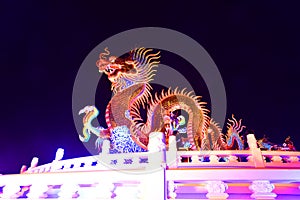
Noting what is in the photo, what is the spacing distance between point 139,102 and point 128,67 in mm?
797

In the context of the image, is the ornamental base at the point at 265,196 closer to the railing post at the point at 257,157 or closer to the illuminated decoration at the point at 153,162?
the illuminated decoration at the point at 153,162

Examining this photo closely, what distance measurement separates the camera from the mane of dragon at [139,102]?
16.6 feet

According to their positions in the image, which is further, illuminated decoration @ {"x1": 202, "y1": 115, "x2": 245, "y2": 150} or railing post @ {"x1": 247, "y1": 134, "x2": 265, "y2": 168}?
illuminated decoration @ {"x1": 202, "y1": 115, "x2": 245, "y2": 150}

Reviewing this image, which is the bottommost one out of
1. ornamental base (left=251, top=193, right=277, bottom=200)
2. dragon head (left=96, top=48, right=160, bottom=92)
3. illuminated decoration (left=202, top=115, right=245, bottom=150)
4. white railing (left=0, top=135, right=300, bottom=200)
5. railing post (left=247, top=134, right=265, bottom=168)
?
ornamental base (left=251, top=193, right=277, bottom=200)

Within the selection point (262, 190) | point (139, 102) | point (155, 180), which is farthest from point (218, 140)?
point (155, 180)

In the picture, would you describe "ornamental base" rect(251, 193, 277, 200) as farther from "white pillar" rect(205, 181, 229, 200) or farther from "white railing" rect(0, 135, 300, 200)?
"white pillar" rect(205, 181, 229, 200)

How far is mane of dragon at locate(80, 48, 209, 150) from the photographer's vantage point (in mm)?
5066

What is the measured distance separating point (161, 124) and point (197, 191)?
8.26 feet

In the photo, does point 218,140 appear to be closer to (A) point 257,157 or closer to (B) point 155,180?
(A) point 257,157

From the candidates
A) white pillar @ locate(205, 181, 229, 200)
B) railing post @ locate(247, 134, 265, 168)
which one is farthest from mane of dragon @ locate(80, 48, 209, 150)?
white pillar @ locate(205, 181, 229, 200)

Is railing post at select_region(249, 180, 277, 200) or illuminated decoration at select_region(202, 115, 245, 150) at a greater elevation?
illuminated decoration at select_region(202, 115, 245, 150)

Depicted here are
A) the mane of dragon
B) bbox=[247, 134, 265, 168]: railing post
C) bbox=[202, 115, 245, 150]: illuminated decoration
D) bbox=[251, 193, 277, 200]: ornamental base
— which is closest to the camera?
bbox=[251, 193, 277, 200]: ornamental base

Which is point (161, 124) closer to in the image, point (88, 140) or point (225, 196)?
point (88, 140)

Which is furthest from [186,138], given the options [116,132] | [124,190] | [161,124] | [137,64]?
[124,190]
